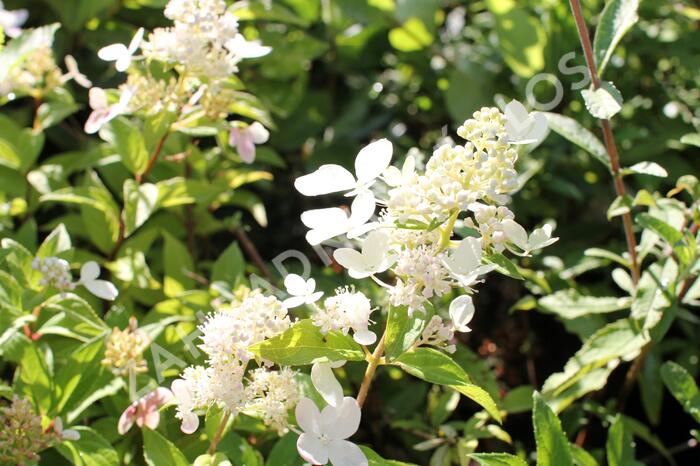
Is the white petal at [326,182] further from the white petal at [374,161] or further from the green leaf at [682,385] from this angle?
the green leaf at [682,385]

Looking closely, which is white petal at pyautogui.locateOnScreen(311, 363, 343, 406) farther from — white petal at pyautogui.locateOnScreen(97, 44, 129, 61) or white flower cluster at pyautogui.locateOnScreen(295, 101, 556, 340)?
white petal at pyautogui.locateOnScreen(97, 44, 129, 61)

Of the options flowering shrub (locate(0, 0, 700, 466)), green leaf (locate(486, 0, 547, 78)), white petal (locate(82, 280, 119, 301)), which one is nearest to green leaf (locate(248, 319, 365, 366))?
flowering shrub (locate(0, 0, 700, 466))

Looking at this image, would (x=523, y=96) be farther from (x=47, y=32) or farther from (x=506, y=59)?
(x=47, y=32)

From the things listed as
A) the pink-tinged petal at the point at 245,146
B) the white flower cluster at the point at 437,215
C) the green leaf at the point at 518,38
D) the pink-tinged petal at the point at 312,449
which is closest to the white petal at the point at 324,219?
the white flower cluster at the point at 437,215

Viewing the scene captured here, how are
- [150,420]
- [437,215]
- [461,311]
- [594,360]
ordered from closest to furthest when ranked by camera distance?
1. [437,215]
2. [461,311]
3. [150,420]
4. [594,360]

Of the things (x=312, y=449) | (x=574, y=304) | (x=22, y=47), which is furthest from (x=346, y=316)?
(x=22, y=47)

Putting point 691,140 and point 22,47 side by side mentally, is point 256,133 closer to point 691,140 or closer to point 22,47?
point 22,47
